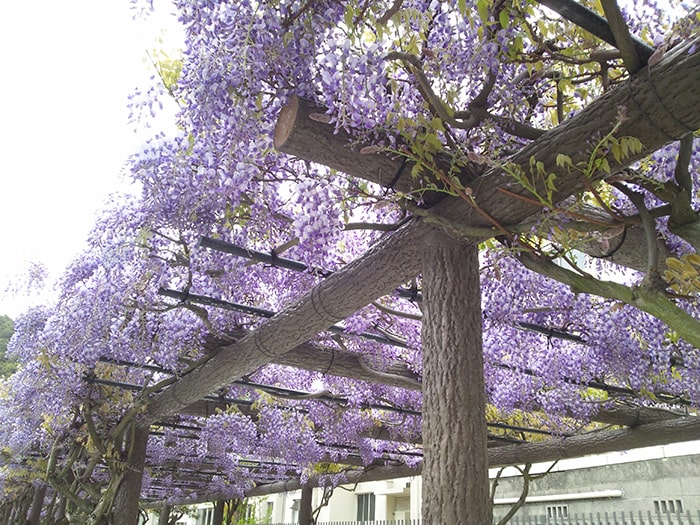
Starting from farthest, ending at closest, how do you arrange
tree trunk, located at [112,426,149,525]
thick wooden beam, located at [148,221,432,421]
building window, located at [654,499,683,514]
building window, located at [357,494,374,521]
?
building window, located at [357,494,374,521], building window, located at [654,499,683,514], tree trunk, located at [112,426,149,525], thick wooden beam, located at [148,221,432,421]

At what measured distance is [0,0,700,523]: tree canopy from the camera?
6.97 feet

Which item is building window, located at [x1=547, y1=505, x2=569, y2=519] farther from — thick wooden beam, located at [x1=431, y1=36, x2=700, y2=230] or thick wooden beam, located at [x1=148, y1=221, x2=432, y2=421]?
thick wooden beam, located at [x1=431, y1=36, x2=700, y2=230]

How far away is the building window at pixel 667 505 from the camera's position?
8.73 meters

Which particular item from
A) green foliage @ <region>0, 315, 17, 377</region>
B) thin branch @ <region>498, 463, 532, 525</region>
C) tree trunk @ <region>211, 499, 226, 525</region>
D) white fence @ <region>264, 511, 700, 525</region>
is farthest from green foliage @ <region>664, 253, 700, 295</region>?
tree trunk @ <region>211, 499, 226, 525</region>

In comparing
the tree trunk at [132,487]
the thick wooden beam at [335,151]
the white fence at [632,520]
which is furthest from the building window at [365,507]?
the thick wooden beam at [335,151]

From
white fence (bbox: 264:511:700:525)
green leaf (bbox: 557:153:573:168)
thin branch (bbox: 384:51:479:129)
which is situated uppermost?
thin branch (bbox: 384:51:479:129)

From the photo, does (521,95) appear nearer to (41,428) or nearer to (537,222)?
(537,222)

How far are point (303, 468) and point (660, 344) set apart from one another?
8.80 metres

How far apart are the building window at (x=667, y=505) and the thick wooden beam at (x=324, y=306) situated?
23.9ft

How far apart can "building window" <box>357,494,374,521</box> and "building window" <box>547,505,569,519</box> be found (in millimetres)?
8396

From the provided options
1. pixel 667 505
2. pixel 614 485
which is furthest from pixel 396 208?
pixel 614 485

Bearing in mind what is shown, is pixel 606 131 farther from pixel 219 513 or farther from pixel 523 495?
pixel 219 513

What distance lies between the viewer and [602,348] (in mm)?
4809

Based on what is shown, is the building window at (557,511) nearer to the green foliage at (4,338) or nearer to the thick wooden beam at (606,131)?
the thick wooden beam at (606,131)
